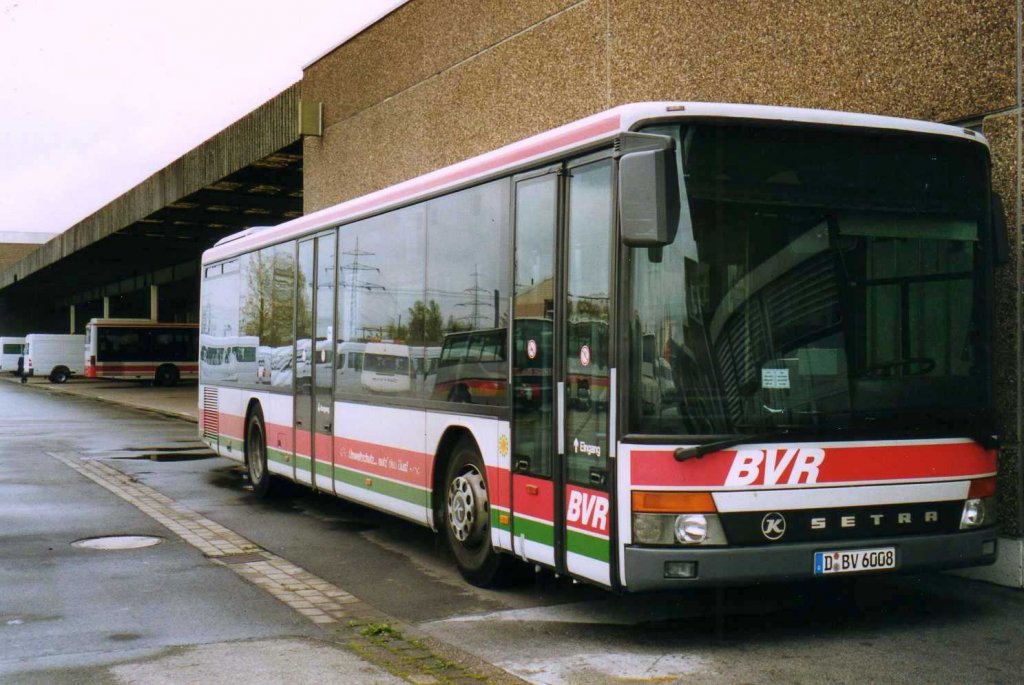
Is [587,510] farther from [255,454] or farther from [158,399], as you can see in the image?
[158,399]

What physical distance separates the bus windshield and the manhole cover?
17.9 ft

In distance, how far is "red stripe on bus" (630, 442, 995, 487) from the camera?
6.08m

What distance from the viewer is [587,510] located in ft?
21.5

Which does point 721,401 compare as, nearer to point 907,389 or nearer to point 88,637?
point 907,389

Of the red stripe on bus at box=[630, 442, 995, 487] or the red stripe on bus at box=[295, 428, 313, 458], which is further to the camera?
the red stripe on bus at box=[295, 428, 313, 458]

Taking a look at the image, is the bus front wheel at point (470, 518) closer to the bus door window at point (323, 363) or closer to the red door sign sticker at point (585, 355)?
the red door sign sticker at point (585, 355)

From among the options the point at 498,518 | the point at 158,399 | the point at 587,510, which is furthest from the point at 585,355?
the point at 158,399

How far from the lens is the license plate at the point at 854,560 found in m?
6.24

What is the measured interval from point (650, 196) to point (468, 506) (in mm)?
3012

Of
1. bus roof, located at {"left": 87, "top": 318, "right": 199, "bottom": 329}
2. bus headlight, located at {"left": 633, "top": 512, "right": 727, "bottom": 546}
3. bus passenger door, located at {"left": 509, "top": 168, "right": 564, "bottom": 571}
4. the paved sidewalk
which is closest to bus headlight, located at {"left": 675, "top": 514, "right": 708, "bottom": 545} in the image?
bus headlight, located at {"left": 633, "top": 512, "right": 727, "bottom": 546}

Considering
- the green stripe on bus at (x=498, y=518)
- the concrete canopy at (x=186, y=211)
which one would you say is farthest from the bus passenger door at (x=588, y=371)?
the concrete canopy at (x=186, y=211)

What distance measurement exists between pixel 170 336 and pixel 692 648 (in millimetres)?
51234

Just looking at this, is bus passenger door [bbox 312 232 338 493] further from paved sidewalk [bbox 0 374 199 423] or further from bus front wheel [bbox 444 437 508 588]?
paved sidewalk [bbox 0 374 199 423]

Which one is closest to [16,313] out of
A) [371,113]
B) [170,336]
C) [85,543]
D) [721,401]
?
[170,336]
